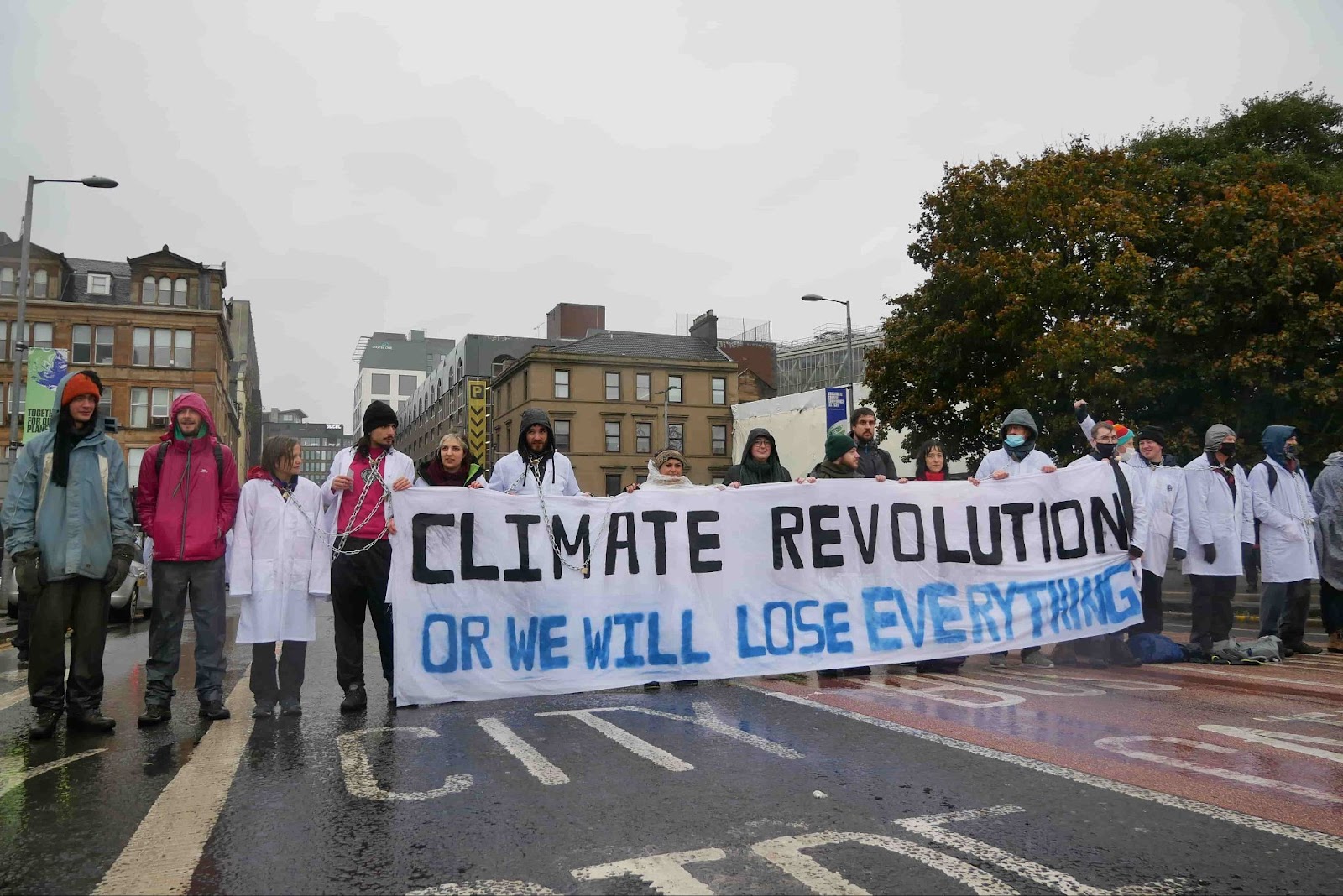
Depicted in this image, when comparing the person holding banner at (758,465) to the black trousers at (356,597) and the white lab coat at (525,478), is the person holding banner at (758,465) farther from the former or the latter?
the black trousers at (356,597)

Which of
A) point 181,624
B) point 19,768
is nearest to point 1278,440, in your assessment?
point 181,624

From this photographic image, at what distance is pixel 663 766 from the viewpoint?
474cm

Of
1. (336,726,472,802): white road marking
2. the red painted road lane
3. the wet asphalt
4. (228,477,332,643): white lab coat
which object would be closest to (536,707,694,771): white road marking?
the wet asphalt

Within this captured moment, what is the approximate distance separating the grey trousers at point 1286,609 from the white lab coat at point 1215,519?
0.48 metres

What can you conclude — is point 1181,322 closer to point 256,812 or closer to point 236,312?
point 256,812

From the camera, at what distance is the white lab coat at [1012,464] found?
8961mm

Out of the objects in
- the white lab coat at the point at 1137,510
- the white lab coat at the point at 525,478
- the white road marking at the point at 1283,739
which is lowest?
the white road marking at the point at 1283,739

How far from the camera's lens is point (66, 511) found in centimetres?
612

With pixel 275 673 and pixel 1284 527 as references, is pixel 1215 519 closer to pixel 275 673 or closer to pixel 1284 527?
pixel 1284 527

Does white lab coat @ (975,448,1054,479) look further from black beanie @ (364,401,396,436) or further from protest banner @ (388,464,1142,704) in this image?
black beanie @ (364,401,396,436)

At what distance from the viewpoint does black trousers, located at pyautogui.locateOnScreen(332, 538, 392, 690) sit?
6555mm

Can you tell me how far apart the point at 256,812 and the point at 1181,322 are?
22292mm

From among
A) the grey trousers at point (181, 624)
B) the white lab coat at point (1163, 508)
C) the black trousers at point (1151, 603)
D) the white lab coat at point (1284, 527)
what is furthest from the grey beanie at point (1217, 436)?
the grey trousers at point (181, 624)

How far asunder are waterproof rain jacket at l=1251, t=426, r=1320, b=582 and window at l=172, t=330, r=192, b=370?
2303 inches
